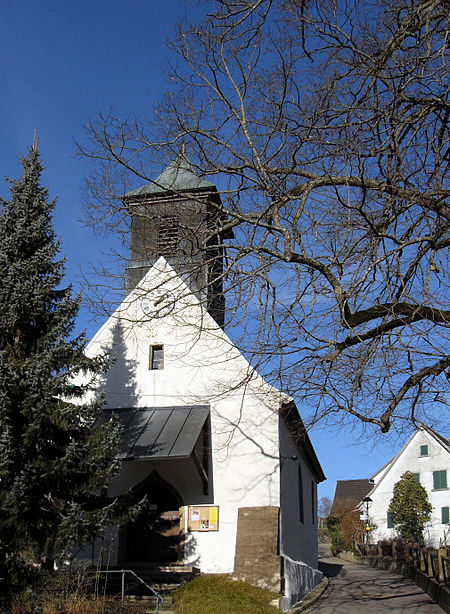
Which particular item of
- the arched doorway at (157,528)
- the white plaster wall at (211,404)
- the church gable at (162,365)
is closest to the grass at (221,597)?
the white plaster wall at (211,404)

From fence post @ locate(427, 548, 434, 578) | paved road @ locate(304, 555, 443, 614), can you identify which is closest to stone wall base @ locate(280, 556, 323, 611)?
paved road @ locate(304, 555, 443, 614)

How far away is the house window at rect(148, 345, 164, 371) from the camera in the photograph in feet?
56.0

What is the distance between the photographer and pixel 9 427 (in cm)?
988

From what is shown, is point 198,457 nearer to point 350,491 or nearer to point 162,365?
point 162,365

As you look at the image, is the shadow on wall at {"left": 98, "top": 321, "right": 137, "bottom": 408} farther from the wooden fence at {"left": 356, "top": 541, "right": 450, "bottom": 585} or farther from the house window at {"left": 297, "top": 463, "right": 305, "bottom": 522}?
the wooden fence at {"left": 356, "top": 541, "right": 450, "bottom": 585}

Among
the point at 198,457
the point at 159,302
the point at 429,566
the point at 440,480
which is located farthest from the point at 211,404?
the point at 440,480

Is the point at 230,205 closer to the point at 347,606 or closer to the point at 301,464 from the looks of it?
the point at 347,606

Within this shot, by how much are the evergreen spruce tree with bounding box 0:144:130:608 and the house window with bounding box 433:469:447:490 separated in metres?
33.6

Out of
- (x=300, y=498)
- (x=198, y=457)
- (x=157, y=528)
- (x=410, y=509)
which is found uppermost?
(x=198, y=457)

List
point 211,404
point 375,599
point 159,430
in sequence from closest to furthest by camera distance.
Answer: point 159,430 → point 375,599 → point 211,404

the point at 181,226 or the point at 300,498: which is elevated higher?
the point at 181,226

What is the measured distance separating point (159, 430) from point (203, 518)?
239 centimetres

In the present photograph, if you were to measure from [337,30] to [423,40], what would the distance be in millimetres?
1123

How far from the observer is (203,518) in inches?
588
